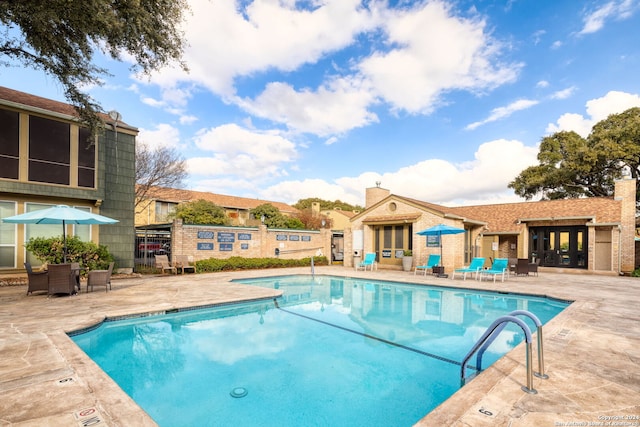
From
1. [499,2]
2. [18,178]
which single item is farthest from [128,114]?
[499,2]

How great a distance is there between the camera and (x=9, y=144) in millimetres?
11398

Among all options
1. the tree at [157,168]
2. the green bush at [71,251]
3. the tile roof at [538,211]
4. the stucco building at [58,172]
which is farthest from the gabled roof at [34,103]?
the tile roof at [538,211]

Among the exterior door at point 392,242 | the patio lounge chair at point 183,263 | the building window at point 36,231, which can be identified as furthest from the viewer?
the exterior door at point 392,242

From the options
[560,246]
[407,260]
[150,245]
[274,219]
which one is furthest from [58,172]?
[560,246]

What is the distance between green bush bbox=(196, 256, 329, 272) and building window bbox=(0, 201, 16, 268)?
6.86 m

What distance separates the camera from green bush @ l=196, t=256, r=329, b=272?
53.1 ft

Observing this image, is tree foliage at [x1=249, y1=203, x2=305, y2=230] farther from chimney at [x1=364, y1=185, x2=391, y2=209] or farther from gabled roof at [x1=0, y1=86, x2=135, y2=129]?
gabled roof at [x1=0, y1=86, x2=135, y2=129]

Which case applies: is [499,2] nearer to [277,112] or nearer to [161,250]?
[277,112]

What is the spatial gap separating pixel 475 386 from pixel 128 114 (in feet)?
57.0

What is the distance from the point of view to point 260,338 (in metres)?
6.57

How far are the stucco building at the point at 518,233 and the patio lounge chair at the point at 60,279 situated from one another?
46.3ft

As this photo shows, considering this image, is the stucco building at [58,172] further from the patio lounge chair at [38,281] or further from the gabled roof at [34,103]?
the patio lounge chair at [38,281]

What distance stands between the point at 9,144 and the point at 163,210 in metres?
22.7

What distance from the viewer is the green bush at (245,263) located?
16.2 meters
